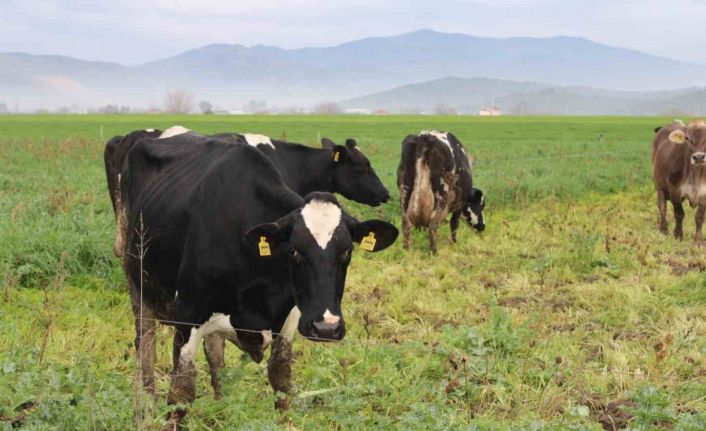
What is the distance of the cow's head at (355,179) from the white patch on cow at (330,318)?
7563 mm

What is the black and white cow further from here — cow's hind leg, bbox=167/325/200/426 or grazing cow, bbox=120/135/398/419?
cow's hind leg, bbox=167/325/200/426

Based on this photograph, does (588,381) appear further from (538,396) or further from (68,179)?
(68,179)

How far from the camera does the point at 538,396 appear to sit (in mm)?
5117

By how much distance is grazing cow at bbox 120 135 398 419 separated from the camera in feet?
14.4

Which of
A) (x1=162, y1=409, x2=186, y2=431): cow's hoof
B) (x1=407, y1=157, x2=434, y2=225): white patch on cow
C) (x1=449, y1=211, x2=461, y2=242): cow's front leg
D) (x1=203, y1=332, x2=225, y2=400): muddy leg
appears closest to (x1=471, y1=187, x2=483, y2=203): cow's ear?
(x1=449, y1=211, x2=461, y2=242): cow's front leg

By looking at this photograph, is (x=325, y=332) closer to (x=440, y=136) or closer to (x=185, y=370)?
(x=185, y=370)

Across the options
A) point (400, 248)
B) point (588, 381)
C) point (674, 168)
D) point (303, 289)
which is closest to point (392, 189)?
point (400, 248)

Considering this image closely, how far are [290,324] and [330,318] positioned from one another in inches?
32.6

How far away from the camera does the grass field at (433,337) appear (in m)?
4.54

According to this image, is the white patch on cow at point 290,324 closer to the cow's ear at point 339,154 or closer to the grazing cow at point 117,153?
the grazing cow at point 117,153

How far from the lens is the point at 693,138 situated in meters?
11.9

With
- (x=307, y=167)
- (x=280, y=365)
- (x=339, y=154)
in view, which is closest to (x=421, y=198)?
(x=339, y=154)

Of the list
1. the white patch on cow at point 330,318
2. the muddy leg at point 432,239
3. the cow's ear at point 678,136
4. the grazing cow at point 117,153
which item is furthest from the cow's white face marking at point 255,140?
the cow's ear at point 678,136

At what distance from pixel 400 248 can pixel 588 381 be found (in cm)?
583
